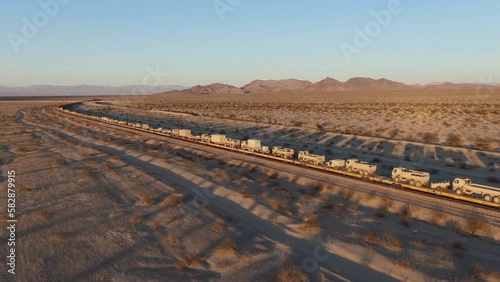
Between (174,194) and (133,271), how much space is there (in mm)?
8929

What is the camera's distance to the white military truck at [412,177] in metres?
21.0

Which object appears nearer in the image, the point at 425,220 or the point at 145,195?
the point at 425,220

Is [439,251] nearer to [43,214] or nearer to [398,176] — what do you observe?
[398,176]

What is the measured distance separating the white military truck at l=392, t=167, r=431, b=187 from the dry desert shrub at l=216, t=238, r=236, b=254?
11876 millimetres

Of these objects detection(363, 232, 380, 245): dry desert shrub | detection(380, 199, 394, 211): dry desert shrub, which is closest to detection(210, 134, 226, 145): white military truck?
detection(380, 199, 394, 211): dry desert shrub

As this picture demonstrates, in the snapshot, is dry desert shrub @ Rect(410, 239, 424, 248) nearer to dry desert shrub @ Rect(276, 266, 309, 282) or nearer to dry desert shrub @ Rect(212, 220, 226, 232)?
dry desert shrub @ Rect(276, 266, 309, 282)

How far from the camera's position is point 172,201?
19.9 metres

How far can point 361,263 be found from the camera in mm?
13641

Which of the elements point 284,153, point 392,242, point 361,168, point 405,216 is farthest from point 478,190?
point 284,153

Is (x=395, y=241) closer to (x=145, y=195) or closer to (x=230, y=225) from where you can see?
(x=230, y=225)

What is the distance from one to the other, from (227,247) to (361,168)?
41.5 ft

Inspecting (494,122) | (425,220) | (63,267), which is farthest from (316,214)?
(494,122)

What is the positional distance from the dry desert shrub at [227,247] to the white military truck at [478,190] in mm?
12519

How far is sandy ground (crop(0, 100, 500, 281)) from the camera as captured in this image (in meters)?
13.0
